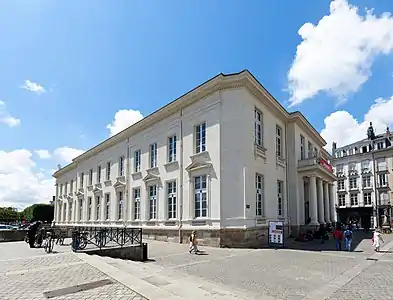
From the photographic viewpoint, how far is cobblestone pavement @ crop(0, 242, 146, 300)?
21.1 feet

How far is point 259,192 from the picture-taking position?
20.3m

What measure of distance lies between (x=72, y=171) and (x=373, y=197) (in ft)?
164

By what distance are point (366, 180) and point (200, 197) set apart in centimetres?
4809

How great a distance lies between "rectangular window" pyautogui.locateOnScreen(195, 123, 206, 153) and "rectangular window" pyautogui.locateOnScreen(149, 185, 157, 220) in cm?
574

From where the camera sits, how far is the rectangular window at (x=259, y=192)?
19836 millimetres

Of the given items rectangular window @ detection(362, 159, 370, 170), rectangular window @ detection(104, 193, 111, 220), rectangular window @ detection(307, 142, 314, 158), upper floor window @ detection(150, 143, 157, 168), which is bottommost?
rectangular window @ detection(104, 193, 111, 220)

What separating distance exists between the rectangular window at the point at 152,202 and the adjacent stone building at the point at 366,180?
43173 mm

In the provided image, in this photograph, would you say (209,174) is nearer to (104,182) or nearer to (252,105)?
(252,105)

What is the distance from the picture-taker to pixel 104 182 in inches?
1289

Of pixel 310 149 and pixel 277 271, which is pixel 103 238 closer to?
pixel 277 271

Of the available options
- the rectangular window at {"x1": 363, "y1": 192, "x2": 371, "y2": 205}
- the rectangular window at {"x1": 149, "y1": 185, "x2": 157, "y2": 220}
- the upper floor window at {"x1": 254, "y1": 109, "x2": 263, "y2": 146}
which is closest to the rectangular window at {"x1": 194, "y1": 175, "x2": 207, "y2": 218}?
the upper floor window at {"x1": 254, "y1": 109, "x2": 263, "y2": 146}

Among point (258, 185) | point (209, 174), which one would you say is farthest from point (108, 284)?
point (258, 185)

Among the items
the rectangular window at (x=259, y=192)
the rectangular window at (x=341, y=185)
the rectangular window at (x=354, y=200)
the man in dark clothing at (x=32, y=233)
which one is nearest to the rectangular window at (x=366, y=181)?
the rectangular window at (x=354, y=200)

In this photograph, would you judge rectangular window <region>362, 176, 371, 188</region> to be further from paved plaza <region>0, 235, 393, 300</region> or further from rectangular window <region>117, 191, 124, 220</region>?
paved plaza <region>0, 235, 393, 300</region>
